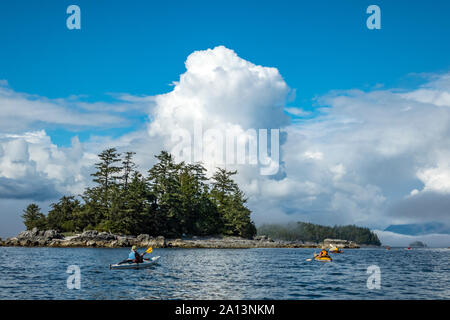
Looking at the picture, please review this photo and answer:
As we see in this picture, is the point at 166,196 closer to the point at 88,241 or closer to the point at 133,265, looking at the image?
the point at 88,241

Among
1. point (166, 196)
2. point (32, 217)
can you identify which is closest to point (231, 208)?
point (166, 196)

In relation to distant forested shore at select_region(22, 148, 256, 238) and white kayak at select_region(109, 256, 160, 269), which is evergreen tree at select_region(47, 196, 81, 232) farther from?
white kayak at select_region(109, 256, 160, 269)

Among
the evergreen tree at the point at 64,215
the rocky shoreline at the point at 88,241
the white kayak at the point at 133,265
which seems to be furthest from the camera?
the evergreen tree at the point at 64,215

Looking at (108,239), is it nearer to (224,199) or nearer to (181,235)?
(181,235)

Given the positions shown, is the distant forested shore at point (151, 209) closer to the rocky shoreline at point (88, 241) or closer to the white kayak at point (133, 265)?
the rocky shoreline at point (88, 241)

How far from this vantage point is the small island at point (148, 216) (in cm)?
9419

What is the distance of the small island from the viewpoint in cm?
9419

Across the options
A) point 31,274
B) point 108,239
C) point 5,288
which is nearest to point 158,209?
point 108,239

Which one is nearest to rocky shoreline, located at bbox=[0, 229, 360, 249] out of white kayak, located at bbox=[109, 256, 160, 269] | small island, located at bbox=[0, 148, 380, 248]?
small island, located at bbox=[0, 148, 380, 248]

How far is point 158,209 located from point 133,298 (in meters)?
84.3

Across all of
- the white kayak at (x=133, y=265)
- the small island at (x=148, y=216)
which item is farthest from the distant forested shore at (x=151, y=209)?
the white kayak at (x=133, y=265)

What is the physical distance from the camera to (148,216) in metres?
103

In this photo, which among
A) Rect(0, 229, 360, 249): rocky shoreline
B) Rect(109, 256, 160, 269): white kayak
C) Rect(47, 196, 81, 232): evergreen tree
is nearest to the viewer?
Rect(109, 256, 160, 269): white kayak

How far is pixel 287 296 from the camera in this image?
25.6 metres
